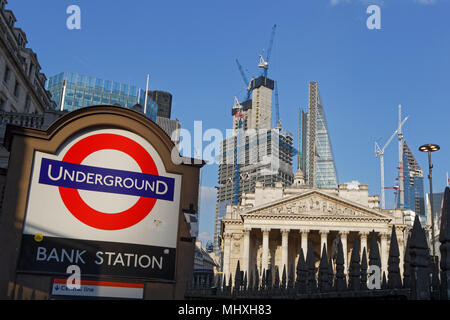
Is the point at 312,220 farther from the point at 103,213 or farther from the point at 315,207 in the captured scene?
the point at 103,213

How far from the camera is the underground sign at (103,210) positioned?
23.1 m

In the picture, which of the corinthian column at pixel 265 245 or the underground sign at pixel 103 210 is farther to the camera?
the corinthian column at pixel 265 245

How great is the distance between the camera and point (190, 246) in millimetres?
25500

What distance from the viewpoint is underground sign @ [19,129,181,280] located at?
2306 centimetres

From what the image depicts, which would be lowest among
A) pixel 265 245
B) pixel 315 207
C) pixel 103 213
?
pixel 103 213

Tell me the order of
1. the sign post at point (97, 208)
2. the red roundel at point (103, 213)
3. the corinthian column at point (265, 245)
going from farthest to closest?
the corinthian column at point (265, 245), the red roundel at point (103, 213), the sign post at point (97, 208)

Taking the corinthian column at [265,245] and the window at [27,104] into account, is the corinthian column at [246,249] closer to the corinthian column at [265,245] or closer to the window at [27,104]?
the corinthian column at [265,245]

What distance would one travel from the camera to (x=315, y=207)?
77438 millimetres

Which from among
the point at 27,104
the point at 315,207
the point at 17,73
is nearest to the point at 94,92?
the point at 315,207

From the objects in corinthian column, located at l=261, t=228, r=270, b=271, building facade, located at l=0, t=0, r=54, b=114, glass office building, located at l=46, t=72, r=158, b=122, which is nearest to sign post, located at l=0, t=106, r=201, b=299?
building facade, located at l=0, t=0, r=54, b=114

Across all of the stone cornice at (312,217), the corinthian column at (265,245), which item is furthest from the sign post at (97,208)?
the corinthian column at (265,245)

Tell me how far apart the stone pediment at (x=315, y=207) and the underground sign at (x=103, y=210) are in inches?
2067

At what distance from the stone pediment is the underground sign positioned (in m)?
52.5

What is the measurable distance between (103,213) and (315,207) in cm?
5696
